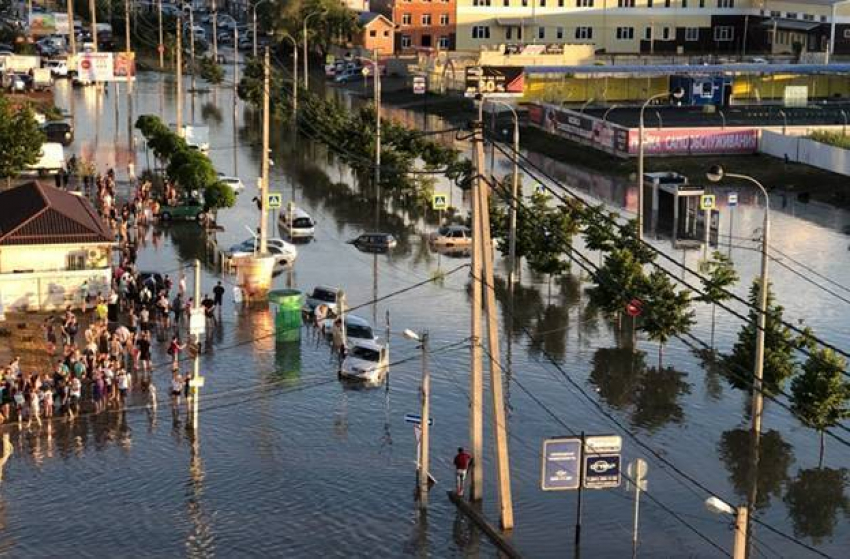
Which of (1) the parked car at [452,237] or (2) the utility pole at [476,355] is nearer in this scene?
(2) the utility pole at [476,355]

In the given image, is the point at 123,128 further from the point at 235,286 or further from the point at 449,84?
the point at 235,286

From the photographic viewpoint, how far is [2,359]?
3656cm

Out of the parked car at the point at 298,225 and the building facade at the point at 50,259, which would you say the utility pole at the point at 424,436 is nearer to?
the building facade at the point at 50,259

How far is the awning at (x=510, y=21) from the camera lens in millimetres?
108875

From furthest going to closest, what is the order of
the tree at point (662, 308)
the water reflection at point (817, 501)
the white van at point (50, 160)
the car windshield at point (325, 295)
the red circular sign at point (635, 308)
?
the white van at point (50, 160), the car windshield at point (325, 295), the tree at point (662, 308), the red circular sign at point (635, 308), the water reflection at point (817, 501)

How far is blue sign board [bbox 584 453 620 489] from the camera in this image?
25.0 meters

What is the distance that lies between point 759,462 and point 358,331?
439 inches

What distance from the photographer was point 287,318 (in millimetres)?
38906

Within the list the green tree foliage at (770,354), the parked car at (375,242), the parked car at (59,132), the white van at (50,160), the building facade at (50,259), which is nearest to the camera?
the green tree foliage at (770,354)

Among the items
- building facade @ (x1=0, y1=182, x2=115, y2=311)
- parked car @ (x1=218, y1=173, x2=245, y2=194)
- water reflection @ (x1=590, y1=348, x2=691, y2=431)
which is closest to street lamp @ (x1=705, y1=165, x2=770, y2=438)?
water reflection @ (x1=590, y1=348, x2=691, y2=431)

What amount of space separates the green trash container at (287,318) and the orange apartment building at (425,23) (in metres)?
73.1

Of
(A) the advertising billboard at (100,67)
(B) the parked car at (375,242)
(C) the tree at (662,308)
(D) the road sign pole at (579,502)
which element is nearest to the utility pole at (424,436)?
(D) the road sign pole at (579,502)

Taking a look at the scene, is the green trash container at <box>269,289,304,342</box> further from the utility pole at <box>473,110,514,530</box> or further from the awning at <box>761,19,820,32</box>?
the awning at <box>761,19,820,32</box>

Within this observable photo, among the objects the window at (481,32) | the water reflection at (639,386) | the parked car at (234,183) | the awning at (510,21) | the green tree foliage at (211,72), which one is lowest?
the water reflection at (639,386)
